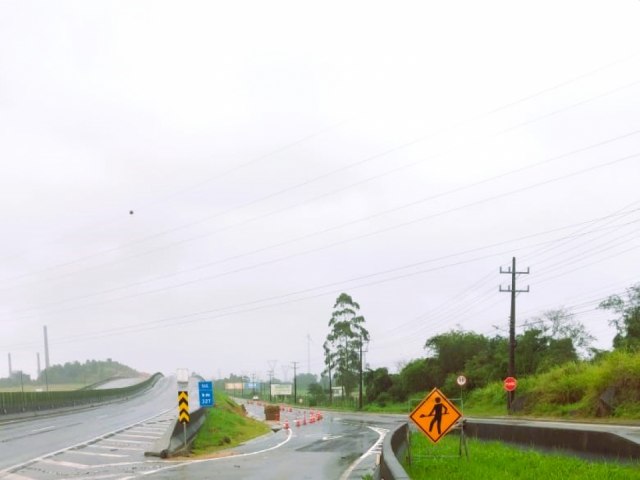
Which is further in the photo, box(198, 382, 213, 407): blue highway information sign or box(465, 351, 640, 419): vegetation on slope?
box(465, 351, 640, 419): vegetation on slope

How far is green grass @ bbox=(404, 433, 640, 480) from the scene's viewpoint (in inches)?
472

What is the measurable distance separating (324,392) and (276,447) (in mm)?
105309

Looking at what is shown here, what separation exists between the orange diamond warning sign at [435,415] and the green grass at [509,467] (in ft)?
2.54

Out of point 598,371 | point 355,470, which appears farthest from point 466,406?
point 355,470

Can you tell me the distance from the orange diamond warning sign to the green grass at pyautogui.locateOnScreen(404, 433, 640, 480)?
77 cm

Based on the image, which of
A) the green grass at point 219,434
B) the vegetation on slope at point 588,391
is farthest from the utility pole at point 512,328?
the green grass at point 219,434

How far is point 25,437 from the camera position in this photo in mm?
26641

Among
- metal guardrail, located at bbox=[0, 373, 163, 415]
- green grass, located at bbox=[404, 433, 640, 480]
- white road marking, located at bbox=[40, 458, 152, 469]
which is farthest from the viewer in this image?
metal guardrail, located at bbox=[0, 373, 163, 415]

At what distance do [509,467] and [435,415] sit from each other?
5.65 ft

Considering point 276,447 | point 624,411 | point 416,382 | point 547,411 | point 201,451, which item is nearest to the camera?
point 201,451

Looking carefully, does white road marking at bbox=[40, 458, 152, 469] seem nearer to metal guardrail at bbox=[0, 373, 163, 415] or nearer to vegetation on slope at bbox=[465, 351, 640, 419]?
metal guardrail at bbox=[0, 373, 163, 415]

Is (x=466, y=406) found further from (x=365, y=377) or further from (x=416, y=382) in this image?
(x=365, y=377)

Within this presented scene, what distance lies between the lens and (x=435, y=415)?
1411 cm

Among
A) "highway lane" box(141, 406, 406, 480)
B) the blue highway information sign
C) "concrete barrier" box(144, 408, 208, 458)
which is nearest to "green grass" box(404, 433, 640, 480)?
"highway lane" box(141, 406, 406, 480)
